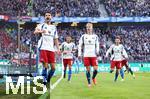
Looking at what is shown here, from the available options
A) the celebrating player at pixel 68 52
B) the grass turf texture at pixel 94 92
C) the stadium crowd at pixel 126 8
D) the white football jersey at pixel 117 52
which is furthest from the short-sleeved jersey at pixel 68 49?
the stadium crowd at pixel 126 8

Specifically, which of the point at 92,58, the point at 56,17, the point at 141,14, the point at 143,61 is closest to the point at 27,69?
the point at 92,58

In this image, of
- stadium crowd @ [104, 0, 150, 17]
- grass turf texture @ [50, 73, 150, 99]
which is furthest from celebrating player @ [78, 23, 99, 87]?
stadium crowd @ [104, 0, 150, 17]

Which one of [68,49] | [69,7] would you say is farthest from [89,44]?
[69,7]

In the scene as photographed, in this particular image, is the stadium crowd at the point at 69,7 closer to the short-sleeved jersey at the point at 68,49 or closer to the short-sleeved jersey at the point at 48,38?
the short-sleeved jersey at the point at 68,49

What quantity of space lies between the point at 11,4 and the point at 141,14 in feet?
53.6

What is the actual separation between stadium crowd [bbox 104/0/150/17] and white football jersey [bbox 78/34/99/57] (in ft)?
129

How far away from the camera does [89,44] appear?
750 inches

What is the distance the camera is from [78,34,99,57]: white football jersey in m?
19.0

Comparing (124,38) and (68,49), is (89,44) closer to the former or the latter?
(68,49)

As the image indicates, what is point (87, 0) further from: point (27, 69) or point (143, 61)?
point (27, 69)

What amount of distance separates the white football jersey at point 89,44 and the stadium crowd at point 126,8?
39.4m

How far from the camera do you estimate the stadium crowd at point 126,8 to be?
192 ft

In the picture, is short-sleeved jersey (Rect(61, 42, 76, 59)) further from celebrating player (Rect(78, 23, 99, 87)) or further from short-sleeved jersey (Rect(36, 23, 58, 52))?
short-sleeved jersey (Rect(36, 23, 58, 52))

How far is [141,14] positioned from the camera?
5834 cm
